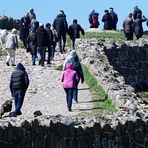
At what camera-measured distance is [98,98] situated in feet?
86.0

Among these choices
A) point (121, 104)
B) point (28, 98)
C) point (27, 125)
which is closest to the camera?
point (27, 125)

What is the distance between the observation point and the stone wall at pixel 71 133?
17156mm

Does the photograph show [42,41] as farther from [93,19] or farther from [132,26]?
[93,19]

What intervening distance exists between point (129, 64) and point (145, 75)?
1.07 metres

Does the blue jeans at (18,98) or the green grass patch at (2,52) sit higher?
the green grass patch at (2,52)

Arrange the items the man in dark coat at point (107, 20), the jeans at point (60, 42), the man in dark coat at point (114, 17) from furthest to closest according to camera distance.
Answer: the man in dark coat at point (114, 17)
the man in dark coat at point (107, 20)
the jeans at point (60, 42)

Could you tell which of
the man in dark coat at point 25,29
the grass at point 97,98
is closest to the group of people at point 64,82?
the grass at point 97,98

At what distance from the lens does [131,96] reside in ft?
81.1

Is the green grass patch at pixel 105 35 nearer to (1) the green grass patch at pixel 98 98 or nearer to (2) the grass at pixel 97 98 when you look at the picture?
(2) the grass at pixel 97 98

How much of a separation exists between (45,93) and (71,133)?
31.2 ft

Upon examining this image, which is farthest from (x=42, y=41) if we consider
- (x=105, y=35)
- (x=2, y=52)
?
(x=105, y=35)

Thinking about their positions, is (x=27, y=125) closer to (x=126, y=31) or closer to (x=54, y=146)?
(x=54, y=146)

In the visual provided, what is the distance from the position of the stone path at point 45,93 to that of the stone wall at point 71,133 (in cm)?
443

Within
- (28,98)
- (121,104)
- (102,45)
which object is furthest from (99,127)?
(102,45)
